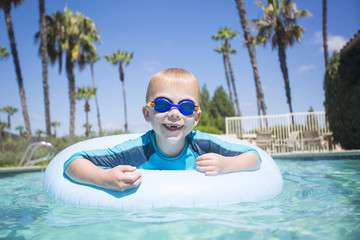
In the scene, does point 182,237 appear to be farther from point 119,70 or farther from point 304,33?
point 119,70

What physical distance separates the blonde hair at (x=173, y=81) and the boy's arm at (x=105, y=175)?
26.3 inches

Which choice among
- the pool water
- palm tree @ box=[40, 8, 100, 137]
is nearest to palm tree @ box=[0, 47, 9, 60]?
palm tree @ box=[40, 8, 100, 137]

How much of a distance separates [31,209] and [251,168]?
1.90 meters

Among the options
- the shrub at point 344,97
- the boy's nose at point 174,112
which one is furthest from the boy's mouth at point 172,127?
the shrub at point 344,97

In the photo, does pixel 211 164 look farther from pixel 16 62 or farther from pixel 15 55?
pixel 15 55

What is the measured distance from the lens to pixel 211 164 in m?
2.23

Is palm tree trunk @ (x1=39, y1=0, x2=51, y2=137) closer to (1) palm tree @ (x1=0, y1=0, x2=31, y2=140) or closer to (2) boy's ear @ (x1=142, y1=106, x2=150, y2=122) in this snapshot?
(1) palm tree @ (x1=0, y1=0, x2=31, y2=140)

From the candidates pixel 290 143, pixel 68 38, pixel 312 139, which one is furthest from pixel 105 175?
pixel 68 38

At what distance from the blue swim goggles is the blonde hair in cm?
13

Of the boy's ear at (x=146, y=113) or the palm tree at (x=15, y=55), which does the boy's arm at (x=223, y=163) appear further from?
the palm tree at (x=15, y=55)

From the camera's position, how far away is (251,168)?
8.26 ft

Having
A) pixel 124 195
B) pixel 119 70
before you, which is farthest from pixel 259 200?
pixel 119 70

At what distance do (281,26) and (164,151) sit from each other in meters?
19.0

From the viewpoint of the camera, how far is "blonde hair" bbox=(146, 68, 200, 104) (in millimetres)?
2277
